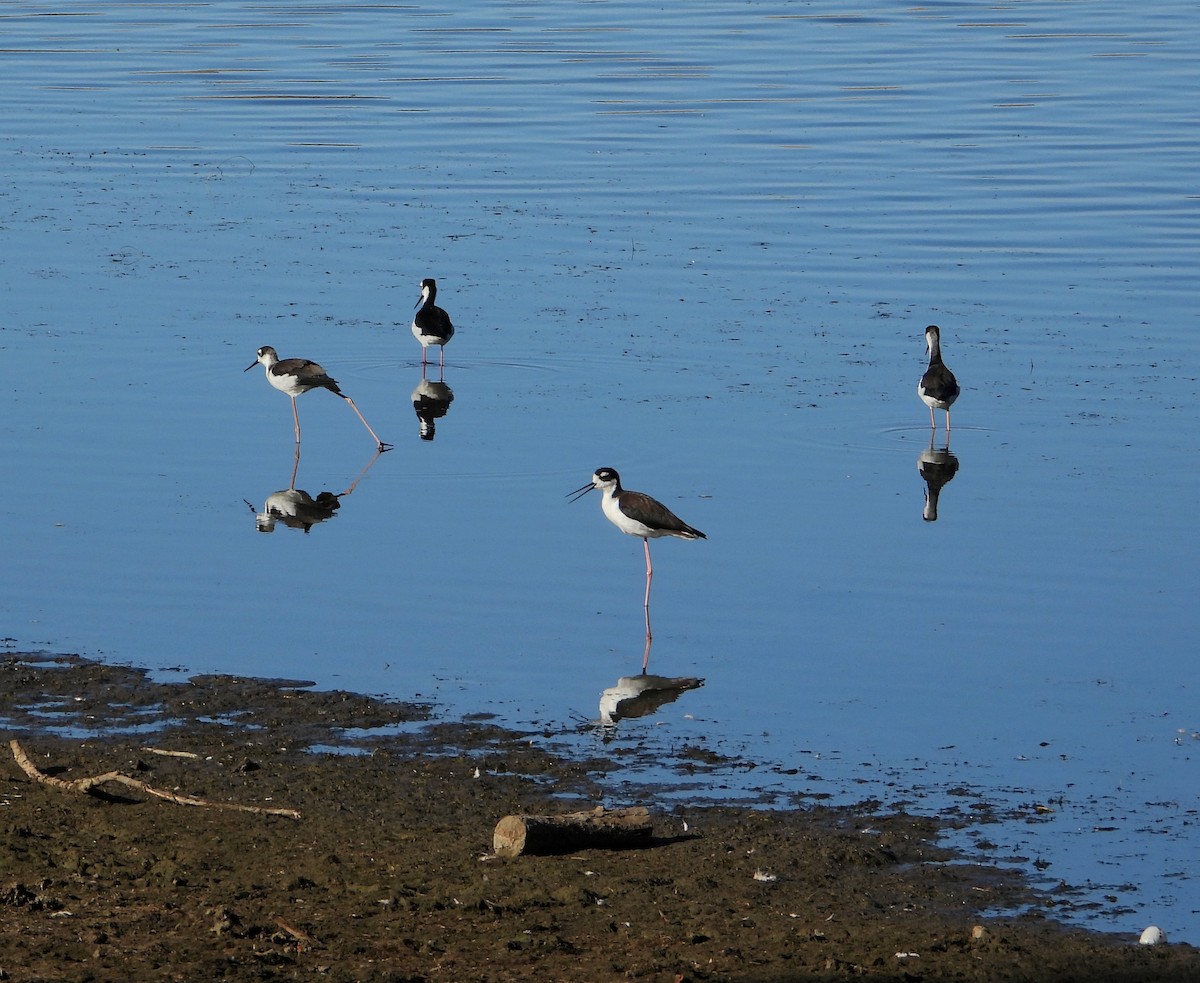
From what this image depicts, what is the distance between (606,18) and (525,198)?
22.4m

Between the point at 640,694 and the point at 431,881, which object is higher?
the point at 640,694

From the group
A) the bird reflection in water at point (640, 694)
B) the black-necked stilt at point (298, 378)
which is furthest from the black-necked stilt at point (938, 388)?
the bird reflection in water at point (640, 694)

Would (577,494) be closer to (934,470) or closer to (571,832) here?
(934,470)

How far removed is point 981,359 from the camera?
19125 millimetres

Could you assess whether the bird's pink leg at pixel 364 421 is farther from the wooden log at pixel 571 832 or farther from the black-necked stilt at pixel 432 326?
the wooden log at pixel 571 832

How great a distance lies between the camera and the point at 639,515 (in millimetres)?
13203

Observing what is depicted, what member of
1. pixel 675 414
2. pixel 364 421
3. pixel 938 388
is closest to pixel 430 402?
pixel 364 421

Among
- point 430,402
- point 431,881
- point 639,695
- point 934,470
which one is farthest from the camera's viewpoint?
point 430,402

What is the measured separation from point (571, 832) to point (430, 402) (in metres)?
10.1

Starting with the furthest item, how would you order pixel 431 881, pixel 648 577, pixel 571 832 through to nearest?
pixel 648 577 → pixel 571 832 → pixel 431 881

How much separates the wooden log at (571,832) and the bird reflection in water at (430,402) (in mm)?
8815

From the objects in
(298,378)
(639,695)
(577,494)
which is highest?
(298,378)

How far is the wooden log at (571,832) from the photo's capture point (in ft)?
27.5

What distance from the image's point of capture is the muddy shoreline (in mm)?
7438
